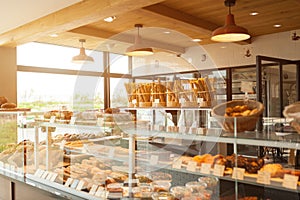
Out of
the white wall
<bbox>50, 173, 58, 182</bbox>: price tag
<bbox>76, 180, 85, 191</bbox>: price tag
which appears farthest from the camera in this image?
the white wall

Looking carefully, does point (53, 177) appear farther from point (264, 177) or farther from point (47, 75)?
point (47, 75)

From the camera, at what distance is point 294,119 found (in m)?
1.43

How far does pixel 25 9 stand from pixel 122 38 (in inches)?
108

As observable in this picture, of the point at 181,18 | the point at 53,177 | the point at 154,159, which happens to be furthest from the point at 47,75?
the point at 154,159

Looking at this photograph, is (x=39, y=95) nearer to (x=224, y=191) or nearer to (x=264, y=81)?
(x=264, y=81)

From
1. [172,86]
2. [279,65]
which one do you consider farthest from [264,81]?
[172,86]

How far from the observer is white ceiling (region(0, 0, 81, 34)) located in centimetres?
321

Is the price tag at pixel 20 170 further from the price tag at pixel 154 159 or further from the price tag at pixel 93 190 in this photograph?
the price tag at pixel 154 159

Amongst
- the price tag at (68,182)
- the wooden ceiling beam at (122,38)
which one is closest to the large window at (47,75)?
the wooden ceiling beam at (122,38)

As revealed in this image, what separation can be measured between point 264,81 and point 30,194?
13.2ft

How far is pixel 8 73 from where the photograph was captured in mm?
4859

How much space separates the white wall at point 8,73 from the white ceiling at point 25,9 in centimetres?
94

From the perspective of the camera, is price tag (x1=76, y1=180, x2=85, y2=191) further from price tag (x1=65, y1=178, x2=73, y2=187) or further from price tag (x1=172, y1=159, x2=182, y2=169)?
price tag (x1=172, y1=159, x2=182, y2=169)

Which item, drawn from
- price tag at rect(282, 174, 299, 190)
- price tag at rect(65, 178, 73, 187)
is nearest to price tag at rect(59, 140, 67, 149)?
price tag at rect(65, 178, 73, 187)
